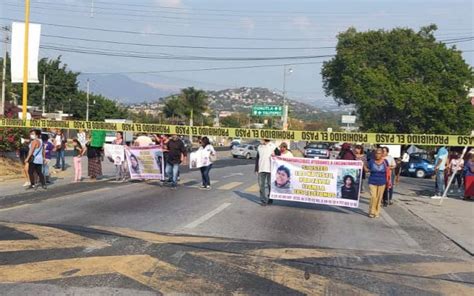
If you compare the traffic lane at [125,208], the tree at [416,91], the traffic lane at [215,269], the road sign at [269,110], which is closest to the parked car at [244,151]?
the tree at [416,91]

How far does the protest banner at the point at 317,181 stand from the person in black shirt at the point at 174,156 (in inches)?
160

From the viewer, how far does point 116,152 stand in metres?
19.3

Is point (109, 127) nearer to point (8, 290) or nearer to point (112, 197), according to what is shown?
point (112, 197)

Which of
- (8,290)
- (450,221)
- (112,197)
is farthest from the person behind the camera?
(112,197)

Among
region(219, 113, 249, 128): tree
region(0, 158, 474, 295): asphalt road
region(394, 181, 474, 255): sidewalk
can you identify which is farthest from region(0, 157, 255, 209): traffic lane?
region(219, 113, 249, 128): tree

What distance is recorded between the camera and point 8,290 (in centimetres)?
608

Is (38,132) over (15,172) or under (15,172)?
over

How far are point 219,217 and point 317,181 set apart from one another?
3.29 meters

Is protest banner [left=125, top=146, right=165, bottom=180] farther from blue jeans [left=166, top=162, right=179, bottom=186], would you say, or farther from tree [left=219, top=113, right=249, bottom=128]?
tree [left=219, top=113, right=249, bottom=128]

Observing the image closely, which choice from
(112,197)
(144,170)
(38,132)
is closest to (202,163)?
(144,170)

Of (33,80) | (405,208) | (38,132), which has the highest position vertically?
(33,80)

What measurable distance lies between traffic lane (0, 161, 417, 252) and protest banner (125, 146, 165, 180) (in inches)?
84.3

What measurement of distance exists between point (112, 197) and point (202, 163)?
368cm

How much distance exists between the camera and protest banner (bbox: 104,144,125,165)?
1925 centimetres
